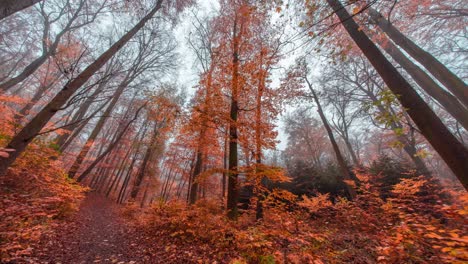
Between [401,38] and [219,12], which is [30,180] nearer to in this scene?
[219,12]

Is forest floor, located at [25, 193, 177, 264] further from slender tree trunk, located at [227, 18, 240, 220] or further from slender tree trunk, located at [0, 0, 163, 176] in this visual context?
slender tree trunk, located at [227, 18, 240, 220]

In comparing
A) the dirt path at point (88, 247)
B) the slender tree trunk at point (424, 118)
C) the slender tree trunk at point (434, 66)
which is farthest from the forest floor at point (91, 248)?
the slender tree trunk at point (434, 66)

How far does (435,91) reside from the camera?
6160 millimetres

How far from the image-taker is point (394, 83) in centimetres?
308

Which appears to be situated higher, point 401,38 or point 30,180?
point 401,38

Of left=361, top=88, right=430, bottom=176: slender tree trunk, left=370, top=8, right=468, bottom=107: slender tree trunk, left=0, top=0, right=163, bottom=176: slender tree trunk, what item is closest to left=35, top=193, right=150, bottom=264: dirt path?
left=0, top=0, right=163, bottom=176: slender tree trunk

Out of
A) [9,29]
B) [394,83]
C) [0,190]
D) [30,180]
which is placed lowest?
[0,190]

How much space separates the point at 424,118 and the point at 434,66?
507 cm

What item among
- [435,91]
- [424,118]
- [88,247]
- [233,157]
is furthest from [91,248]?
[435,91]

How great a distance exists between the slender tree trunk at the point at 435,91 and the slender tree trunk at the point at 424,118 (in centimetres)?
465

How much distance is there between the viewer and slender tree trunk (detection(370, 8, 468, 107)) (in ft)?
17.2

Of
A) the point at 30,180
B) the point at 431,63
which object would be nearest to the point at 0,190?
the point at 30,180

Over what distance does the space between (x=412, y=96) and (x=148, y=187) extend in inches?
812

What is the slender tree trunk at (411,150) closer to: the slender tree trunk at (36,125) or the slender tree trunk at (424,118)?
the slender tree trunk at (424,118)
